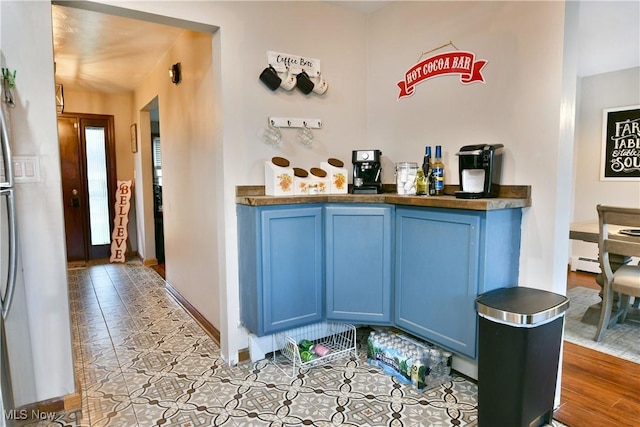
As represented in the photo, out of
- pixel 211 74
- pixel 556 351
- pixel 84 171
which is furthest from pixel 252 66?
pixel 84 171

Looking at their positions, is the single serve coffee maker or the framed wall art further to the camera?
the framed wall art

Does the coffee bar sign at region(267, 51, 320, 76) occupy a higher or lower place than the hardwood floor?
higher

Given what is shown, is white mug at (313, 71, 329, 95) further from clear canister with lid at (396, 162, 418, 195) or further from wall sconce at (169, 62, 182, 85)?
wall sconce at (169, 62, 182, 85)

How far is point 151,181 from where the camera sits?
5.43 metres

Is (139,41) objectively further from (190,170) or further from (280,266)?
(280,266)

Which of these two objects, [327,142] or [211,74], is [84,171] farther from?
[327,142]

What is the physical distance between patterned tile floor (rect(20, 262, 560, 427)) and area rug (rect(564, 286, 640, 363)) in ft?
4.10

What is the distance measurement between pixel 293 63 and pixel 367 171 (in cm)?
92

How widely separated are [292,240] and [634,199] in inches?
172

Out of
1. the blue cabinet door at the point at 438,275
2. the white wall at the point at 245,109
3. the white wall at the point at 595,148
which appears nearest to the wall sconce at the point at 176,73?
the white wall at the point at 245,109

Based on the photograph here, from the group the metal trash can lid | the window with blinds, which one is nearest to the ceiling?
the window with blinds

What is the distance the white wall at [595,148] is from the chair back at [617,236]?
212cm

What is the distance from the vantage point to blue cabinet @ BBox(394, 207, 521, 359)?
1964mm

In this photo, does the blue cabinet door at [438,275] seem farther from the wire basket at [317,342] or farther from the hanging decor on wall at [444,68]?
the hanging decor on wall at [444,68]
